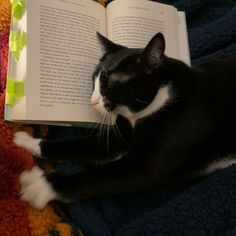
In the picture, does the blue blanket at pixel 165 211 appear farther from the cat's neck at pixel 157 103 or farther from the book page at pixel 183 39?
the book page at pixel 183 39

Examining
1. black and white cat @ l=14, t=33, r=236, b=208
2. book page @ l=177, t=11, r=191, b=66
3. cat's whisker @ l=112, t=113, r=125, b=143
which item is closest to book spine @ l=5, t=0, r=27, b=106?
black and white cat @ l=14, t=33, r=236, b=208

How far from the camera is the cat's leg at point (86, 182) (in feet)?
2.72

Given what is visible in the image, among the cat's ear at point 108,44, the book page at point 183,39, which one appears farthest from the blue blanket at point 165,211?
the book page at point 183,39

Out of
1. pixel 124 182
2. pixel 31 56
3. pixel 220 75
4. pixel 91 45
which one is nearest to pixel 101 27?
pixel 91 45

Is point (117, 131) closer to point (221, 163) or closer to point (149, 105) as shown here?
point (149, 105)

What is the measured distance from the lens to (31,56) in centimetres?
94

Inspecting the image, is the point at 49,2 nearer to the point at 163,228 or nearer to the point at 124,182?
the point at 124,182

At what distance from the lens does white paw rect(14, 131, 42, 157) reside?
3.00 feet

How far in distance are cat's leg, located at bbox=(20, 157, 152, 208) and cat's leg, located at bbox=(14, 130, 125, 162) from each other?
71mm

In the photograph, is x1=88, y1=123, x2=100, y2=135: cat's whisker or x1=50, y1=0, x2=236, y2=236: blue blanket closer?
x1=50, y1=0, x2=236, y2=236: blue blanket

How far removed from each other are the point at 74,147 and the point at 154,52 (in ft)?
0.96

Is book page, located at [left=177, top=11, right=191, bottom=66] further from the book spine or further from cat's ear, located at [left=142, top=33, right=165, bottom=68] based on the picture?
the book spine

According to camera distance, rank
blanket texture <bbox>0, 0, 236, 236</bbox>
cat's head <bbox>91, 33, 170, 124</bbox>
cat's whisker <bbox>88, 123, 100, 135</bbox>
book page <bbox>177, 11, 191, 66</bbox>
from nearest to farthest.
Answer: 1. blanket texture <bbox>0, 0, 236, 236</bbox>
2. cat's head <bbox>91, 33, 170, 124</bbox>
3. cat's whisker <bbox>88, 123, 100, 135</bbox>
4. book page <bbox>177, 11, 191, 66</bbox>

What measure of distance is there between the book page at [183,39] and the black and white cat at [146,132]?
17 cm
